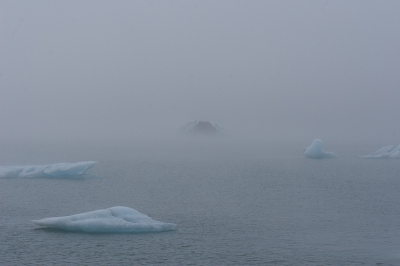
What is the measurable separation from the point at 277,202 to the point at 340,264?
Result: 12083 millimetres

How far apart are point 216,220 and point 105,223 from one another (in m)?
5.89

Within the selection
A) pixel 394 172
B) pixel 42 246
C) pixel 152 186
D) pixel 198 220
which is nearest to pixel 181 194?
pixel 152 186

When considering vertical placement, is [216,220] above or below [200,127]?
below

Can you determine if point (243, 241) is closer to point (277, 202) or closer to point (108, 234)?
point (108, 234)

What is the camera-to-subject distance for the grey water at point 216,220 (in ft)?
53.6

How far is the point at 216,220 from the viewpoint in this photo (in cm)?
2220

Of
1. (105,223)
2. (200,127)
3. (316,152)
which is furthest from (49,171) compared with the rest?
(200,127)

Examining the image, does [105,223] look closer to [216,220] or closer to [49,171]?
[216,220]

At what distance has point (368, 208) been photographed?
86.3ft

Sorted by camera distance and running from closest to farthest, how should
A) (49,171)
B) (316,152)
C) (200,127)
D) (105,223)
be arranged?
(105,223), (49,171), (316,152), (200,127)

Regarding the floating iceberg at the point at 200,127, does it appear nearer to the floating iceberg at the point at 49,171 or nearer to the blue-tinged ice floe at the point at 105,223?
the floating iceberg at the point at 49,171

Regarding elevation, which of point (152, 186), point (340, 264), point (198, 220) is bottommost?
point (340, 264)

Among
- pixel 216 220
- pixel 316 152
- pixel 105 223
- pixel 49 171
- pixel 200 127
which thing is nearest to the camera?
pixel 105 223

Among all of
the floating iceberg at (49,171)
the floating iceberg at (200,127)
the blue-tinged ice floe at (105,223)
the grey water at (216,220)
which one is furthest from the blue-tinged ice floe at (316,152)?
the floating iceberg at (200,127)
